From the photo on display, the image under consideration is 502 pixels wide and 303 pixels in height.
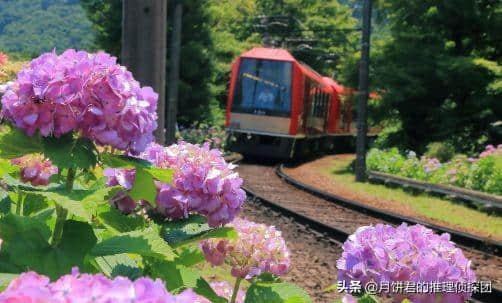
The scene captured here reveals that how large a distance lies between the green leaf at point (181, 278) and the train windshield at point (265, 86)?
67.2 ft

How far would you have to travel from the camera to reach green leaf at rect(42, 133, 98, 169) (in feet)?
5.86

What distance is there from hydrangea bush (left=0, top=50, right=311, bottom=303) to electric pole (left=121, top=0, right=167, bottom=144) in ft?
3.43

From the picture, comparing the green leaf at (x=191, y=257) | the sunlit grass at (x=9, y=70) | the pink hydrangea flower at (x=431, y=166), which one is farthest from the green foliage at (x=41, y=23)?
the green leaf at (x=191, y=257)

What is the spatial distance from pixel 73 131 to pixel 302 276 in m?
5.95

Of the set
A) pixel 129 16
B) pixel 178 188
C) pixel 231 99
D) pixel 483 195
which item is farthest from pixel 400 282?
pixel 231 99

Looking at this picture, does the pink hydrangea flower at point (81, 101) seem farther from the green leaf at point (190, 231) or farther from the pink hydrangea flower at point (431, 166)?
the pink hydrangea flower at point (431, 166)

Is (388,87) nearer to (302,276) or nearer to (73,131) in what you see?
(302,276)

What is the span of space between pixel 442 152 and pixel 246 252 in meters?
19.7

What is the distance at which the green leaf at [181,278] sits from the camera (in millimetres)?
1968

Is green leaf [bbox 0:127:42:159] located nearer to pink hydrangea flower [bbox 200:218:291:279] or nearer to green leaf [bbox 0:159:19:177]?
green leaf [bbox 0:159:19:177]

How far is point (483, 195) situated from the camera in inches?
548

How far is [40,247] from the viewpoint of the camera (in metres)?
1.73

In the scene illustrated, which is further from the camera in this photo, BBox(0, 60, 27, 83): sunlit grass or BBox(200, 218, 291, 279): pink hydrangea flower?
BBox(0, 60, 27, 83): sunlit grass

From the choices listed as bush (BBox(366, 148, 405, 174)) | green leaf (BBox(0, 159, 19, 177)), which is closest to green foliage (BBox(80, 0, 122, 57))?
bush (BBox(366, 148, 405, 174))
